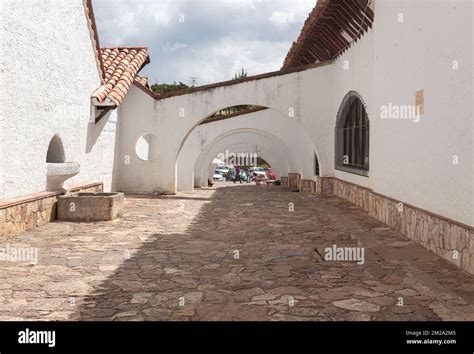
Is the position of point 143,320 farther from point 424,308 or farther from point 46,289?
point 424,308

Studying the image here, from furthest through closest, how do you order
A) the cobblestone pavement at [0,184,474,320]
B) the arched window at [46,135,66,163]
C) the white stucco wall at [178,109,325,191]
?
1. the white stucco wall at [178,109,325,191]
2. the arched window at [46,135,66,163]
3. the cobblestone pavement at [0,184,474,320]

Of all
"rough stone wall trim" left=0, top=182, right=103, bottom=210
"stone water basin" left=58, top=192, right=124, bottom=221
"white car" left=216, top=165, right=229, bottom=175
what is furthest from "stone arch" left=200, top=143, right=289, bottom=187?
"white car" left=216, top=165, right=229, bottom=175

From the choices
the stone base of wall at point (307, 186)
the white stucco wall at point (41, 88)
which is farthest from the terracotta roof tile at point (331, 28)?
the white stucco wall at point (41, 88)

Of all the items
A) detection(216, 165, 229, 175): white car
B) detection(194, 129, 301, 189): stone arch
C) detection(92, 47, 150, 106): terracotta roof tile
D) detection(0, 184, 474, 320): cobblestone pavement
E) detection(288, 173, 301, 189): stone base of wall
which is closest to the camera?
detection(0, 184, 474, 320): cobblestone pavement

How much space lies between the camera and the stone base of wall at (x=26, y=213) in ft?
24.1

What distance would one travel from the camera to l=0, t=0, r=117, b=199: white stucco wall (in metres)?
7.42

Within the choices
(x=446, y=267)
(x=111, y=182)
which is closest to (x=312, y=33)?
(x=111, y=182)

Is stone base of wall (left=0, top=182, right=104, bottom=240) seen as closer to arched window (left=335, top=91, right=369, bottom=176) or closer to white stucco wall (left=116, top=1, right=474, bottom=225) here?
white stucco wall (left=116, top=1, right=474, bottom=225)

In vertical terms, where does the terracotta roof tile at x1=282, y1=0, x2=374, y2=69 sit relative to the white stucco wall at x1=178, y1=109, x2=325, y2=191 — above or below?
above

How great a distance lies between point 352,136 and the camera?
43.5 feet

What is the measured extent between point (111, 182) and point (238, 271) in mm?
9223

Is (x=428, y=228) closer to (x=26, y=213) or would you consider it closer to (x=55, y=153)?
(x=26, y=213)

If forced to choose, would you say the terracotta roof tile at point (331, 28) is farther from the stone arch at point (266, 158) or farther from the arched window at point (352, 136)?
the stone arch at point (266, 158)

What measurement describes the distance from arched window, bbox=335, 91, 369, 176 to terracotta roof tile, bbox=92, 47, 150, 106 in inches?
244
